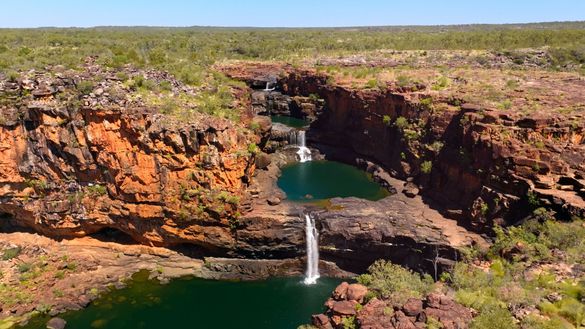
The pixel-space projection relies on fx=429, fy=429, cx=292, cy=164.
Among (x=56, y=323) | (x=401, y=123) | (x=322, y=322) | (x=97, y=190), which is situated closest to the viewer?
(x=322, y=322)

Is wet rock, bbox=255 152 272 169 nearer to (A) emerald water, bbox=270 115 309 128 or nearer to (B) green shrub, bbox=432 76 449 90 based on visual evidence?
(A) emerald water, bbox=270 115 309 128

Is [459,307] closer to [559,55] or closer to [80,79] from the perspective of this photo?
[80,79]

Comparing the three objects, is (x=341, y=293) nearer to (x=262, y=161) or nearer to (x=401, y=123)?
(x=262, y=161)

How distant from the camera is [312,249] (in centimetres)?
3269

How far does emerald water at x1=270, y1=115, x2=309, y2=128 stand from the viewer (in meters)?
56.7

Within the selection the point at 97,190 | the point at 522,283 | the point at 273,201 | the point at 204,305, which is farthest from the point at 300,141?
the point at 522,283

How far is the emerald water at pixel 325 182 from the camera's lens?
39938 mm

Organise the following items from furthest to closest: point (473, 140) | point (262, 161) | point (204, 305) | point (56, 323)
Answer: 1. point (262, 161)
2. point (473, 140)
3. point (204, 305)
4. point (56, 323)

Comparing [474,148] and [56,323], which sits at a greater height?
[474,148]

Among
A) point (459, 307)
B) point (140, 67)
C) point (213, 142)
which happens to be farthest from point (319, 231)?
point (140, 67)

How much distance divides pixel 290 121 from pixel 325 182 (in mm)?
17332

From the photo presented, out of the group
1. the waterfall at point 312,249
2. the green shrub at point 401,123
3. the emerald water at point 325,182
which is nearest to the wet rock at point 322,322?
the waterfall at point 312,249

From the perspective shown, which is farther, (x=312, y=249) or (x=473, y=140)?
(x=473, y=140)

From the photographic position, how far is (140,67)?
38.2 metres
